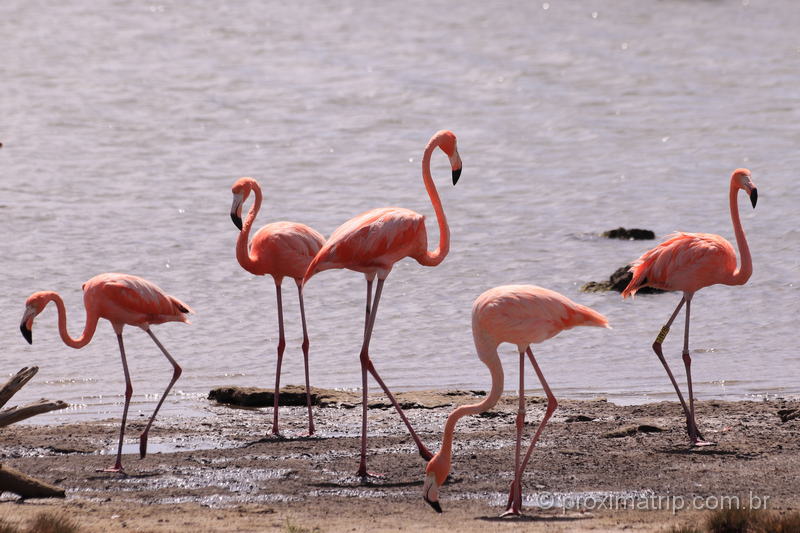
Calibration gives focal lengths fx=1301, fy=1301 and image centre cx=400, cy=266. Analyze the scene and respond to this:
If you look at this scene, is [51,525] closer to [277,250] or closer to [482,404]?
[482,404]

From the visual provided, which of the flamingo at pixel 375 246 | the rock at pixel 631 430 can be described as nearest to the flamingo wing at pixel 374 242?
the flamingo at pixel 375 246

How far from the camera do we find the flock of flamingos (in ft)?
23.1

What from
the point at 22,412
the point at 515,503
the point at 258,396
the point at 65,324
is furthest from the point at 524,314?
the point at 258,396

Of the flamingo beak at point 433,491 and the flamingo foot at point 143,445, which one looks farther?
the flamingo foot at point 143,445

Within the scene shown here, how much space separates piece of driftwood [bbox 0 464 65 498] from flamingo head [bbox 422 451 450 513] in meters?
2.07

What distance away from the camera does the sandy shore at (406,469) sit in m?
6.71

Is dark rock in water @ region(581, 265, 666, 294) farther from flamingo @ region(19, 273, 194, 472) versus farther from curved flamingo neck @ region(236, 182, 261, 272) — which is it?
flamingo @ region(19, 273, 194, 472)

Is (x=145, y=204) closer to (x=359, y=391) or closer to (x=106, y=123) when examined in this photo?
(x=106, y=123)

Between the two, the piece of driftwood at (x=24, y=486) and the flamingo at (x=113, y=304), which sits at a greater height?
the flamingo at (x=113, y=304)

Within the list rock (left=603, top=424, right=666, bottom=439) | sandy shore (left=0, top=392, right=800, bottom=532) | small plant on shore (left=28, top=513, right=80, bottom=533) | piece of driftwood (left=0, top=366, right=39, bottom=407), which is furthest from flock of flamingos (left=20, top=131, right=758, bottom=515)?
small plant on shore (left=28, top=513, right=80, bottom=533)

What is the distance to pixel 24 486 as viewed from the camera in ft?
22.9

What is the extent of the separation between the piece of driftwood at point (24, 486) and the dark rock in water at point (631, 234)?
10002 mm

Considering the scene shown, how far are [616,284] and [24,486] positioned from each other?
765 cm

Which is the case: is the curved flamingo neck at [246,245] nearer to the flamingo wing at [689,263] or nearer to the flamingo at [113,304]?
the flamingo at [113,304]
